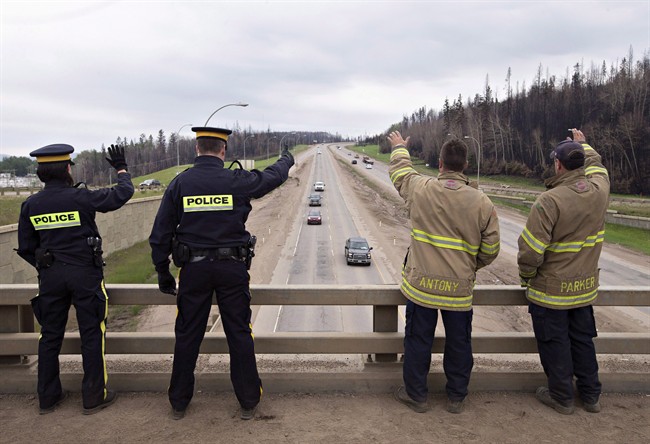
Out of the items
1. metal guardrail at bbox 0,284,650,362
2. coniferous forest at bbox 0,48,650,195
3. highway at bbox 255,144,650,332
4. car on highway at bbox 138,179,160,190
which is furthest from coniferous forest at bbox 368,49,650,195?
metal guardrail at bbox 0,284,650,362

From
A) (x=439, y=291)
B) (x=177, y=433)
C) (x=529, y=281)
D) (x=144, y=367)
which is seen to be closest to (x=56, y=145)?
(x=144, y=367)

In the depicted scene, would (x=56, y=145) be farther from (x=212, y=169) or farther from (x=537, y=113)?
(x=537, y=113)

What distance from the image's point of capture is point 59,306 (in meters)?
3.72

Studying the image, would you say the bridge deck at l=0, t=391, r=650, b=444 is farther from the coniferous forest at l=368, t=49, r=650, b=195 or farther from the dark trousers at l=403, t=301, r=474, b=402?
the coniferous forest at l=368, t=49, r=650, b=195

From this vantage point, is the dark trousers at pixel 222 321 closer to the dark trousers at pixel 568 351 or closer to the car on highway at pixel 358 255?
the dark trousers at pixel 568 351

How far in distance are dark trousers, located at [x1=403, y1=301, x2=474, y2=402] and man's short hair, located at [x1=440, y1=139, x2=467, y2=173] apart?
112 cm

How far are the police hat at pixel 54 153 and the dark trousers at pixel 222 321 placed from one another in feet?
4.49

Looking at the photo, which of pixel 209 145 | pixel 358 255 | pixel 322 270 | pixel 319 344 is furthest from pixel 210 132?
pixel 358 255

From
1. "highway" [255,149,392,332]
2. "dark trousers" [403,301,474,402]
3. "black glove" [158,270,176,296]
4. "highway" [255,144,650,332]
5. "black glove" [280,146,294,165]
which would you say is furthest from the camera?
"highway" [255,144,650,332]

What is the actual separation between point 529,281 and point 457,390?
1047 millimetres

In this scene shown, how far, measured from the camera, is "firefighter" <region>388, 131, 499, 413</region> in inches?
142

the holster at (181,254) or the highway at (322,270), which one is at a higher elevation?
the holster at (181,254)

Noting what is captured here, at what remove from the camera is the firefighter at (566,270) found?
3.63 meters

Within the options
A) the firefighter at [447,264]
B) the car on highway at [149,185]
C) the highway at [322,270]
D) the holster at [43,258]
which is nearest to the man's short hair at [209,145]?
the holster at [43,258]
